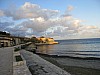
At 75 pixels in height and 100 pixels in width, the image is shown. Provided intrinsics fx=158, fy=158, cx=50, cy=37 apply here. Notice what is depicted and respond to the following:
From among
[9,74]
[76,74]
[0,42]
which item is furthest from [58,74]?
[0,42]

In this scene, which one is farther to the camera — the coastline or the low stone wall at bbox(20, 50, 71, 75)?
the coastline

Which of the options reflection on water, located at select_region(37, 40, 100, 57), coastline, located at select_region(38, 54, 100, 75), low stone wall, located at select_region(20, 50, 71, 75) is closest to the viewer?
low stone wall, located at select_region(20, 50, 71, 75)

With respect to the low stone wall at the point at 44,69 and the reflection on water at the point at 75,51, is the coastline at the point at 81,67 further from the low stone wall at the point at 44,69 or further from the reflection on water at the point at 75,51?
the reflection on water at the point at 75,51

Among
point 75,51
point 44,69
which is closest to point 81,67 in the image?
point 44,69

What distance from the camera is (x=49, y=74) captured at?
1255cm

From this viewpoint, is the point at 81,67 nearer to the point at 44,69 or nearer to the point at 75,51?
the point at 44,69

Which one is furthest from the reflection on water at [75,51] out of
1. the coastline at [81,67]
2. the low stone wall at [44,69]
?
the low stone wall at [44,69]

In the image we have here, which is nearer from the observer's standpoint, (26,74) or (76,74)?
(26,74)

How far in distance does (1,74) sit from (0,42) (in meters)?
50.0

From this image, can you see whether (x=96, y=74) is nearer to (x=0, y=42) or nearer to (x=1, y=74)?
(x=1, y=74)

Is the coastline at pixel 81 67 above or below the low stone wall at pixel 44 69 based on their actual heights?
below

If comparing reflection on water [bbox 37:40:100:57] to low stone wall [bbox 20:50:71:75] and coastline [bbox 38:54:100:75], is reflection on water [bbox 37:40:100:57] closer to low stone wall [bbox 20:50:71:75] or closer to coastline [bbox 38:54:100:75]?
coastline [bbox 38:54:100:75]

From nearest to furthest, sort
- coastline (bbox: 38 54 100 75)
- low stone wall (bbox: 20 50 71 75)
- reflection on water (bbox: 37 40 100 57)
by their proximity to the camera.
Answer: low stone wall (bbox: 20 50 71 75) → coastline (bbox: 38 54 100 75) → reflection on water (bbox: 37 40 100 57)

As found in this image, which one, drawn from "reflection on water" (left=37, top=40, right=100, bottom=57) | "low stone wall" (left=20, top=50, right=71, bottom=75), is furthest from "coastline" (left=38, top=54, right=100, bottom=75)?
"reflection on water" (left=37, top=40, right=100, bottom=57)
